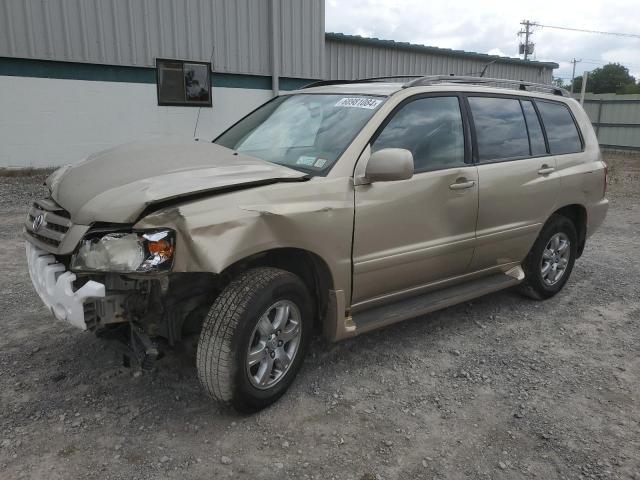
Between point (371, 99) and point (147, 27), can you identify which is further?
point (147, 27)

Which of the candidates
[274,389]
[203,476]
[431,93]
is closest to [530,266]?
[431,93]

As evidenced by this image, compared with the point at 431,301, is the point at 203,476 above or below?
below

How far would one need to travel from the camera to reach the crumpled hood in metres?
2.59

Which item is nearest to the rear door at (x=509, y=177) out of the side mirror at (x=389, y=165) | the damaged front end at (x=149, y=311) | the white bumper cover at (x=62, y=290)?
the side mirror at (x=389, y=165)

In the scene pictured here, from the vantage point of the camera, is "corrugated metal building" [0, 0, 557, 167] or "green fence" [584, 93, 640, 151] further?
"green fence" [584, 93, 640, 151]

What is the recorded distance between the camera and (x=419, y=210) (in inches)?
138

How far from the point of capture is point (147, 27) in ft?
38.2

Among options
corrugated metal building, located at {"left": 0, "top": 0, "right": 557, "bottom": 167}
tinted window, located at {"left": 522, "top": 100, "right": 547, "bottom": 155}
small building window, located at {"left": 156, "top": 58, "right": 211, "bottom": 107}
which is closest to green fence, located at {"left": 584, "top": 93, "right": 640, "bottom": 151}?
corrugated metal building, located at {"left": 0, "top": 0, "right": 557, "bottom": 167}

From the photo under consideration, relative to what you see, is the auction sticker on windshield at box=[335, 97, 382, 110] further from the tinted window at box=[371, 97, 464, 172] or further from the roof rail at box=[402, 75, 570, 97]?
the roof rail at box=[402, 75, 570, 97]

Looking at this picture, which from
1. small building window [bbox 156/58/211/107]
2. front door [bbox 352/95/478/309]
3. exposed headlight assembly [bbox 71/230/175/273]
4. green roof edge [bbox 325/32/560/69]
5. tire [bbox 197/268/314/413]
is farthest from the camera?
green roof edge [bbox 325/32/560/69]

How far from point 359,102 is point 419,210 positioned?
2.70 feet

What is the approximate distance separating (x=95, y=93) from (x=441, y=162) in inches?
388

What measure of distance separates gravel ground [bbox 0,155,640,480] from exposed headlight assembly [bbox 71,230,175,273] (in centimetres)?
90

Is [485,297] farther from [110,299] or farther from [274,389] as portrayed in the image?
[110,299]
